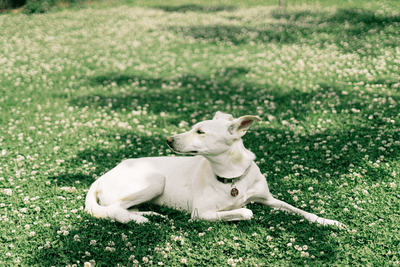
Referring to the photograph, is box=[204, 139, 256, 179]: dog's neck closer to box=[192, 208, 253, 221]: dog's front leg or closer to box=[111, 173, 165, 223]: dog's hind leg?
box=[192, 208, 253, 221]: dog's front leg

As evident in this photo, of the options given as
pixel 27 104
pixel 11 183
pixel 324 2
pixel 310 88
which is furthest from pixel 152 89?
pixel 324 2

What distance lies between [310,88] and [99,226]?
7250 mm

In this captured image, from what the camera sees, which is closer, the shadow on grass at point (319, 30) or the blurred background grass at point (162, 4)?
the shadow on grass at point (319, 30)

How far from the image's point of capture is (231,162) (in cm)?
452

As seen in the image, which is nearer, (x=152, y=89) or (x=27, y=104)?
(x=27, y=104)

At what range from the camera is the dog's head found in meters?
4.32

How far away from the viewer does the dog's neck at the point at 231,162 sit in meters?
4.46

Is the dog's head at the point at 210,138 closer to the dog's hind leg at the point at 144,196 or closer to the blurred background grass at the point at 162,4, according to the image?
the dog's hind leg at the point at 144,196

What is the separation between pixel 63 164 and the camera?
6.75 m

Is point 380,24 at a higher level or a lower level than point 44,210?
higher

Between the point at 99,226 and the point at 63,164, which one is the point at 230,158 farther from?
the point at 63,164

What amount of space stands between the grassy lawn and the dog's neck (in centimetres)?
63

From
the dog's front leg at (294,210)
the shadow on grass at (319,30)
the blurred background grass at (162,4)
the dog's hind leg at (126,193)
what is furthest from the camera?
the blurred background grass at (162,4)

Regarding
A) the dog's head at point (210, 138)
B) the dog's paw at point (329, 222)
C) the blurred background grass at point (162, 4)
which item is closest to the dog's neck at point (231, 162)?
the dog's head at point (210, 138)
